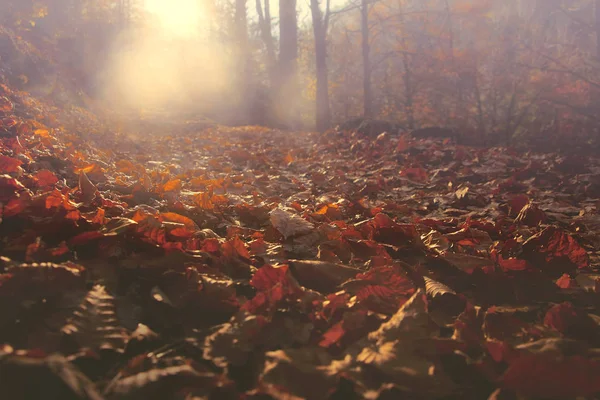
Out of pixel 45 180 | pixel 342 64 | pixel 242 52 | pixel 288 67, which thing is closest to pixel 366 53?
pixel 288 67

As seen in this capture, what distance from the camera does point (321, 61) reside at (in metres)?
13.4

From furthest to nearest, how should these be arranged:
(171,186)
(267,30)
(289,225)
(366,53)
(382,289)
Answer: (267,30) < (366,53) < (171,186) < (289,225) < (382,289)

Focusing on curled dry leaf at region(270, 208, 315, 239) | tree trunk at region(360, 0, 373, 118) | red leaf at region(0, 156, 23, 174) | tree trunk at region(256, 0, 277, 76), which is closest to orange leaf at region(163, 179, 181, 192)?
red leaf at region(0, 156, 23, 174)

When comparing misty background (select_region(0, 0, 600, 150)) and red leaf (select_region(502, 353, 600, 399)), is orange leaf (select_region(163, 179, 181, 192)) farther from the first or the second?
misty background (select_region(0, 0, 600, 150))

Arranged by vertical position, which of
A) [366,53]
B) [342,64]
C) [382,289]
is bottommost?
[382,289]

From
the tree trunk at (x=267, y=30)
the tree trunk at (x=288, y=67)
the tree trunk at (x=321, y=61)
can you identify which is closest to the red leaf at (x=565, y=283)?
the tree trunk at (x=321, y=61)

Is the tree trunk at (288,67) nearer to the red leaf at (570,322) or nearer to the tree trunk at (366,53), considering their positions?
the tree trunk at (366,53)

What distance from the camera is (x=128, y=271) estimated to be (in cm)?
150

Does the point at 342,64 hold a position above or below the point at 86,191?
above

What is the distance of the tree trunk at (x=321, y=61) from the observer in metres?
13.1

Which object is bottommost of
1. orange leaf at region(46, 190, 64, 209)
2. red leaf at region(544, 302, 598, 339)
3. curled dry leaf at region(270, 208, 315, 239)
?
red leaf at region(544, 302, 598, 339)

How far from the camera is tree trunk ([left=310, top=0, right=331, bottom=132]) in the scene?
43.0 feet

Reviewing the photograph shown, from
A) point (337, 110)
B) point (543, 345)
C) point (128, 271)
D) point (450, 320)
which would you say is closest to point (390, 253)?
point (450, 320)

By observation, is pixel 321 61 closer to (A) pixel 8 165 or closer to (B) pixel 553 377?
(A) pixel 8 165
